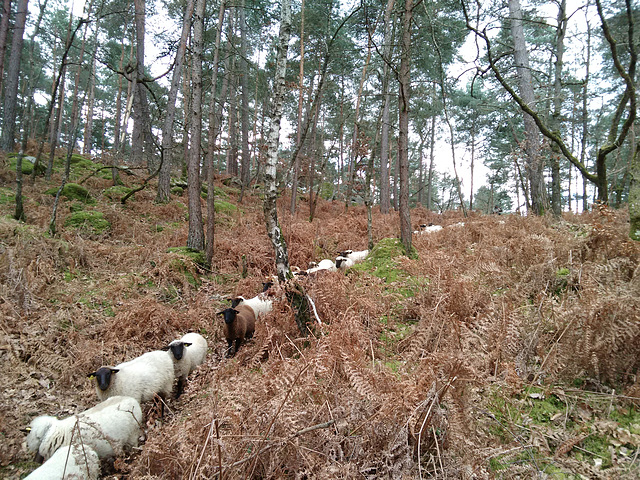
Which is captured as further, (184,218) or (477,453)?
(184,218)

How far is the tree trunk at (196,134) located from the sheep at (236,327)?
3799 millimetres

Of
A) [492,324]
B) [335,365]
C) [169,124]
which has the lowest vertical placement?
[335,365]

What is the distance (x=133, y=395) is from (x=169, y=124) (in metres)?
10.8

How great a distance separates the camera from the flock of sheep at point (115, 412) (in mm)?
2789

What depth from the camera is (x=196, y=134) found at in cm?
800

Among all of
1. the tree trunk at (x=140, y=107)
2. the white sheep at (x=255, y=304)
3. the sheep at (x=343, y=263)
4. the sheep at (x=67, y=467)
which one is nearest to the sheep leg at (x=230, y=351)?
the white sheep at (x=255, y=304)

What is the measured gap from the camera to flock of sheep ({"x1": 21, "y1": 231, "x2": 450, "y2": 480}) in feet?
9.15

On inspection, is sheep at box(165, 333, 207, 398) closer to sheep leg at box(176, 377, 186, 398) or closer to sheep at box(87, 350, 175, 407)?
sheep leg at box(176, 377, 186, 398)

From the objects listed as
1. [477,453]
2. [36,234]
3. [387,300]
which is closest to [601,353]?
[477,453]

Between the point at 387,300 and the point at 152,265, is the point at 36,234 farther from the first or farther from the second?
the point at 387,300

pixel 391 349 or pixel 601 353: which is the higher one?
pixel 601 353

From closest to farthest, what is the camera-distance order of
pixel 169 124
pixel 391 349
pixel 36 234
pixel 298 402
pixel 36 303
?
pixel 298 402 → pixel 391 349 → pixel 36 303 → pixel 36 234 → pixel 169 124

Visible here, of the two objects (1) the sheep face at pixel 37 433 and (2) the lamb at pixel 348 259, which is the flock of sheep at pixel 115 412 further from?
(2) the lamb at pixel 348 259

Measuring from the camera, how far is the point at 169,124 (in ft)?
38.7
